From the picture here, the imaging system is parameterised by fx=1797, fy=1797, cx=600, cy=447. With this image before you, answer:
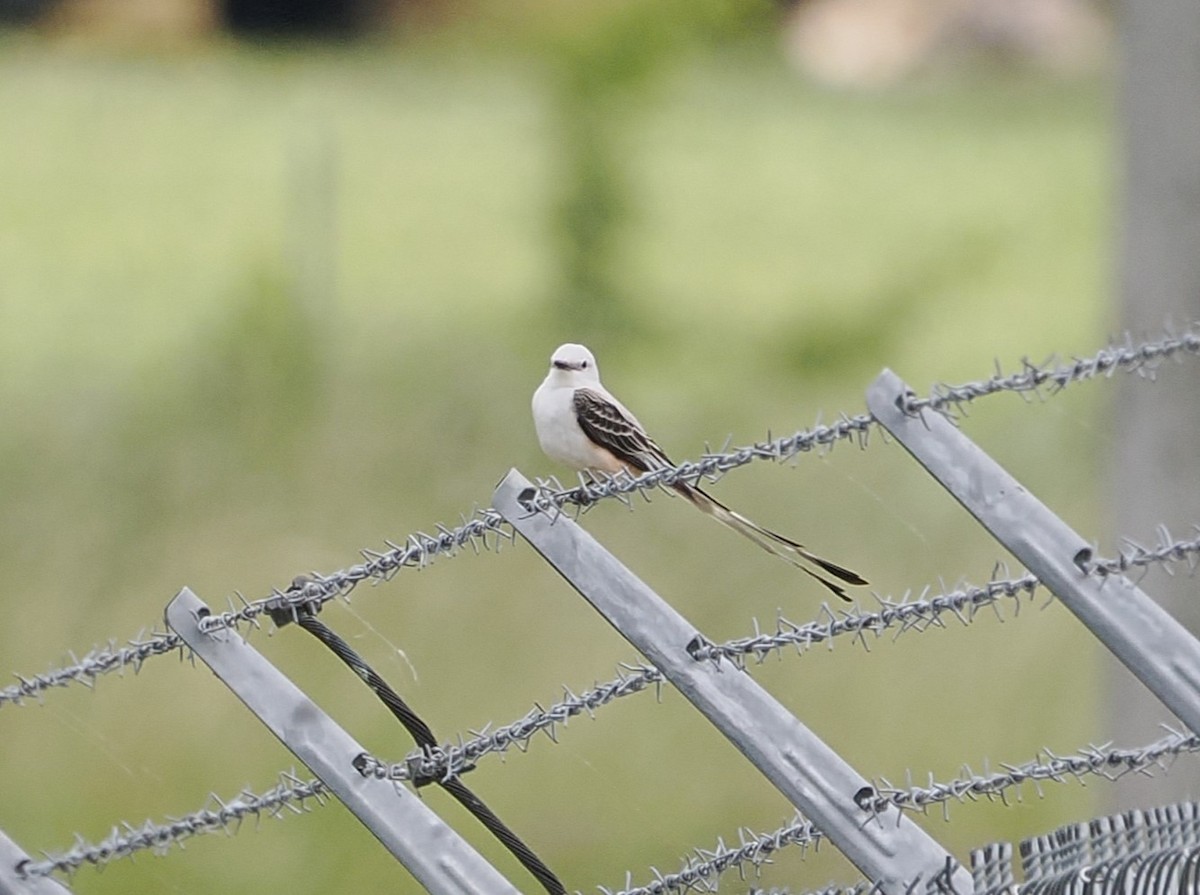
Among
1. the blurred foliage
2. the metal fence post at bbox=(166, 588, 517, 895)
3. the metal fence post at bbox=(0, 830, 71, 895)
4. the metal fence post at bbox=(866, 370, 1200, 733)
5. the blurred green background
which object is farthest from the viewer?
the blurred foliage

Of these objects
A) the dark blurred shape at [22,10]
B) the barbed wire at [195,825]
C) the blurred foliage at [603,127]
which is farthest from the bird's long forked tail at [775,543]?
the dark blurred shape at [22,10]

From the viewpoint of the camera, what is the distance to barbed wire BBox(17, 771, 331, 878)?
148 centimetres

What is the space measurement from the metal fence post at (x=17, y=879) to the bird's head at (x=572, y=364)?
117 centimetres

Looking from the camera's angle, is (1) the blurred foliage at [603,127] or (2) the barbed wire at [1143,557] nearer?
(2) the barbed wire at [1143,557]

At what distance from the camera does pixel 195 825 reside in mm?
1565

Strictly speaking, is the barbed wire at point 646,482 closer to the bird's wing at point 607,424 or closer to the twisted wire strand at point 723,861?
the twisted wire strand at point 723,861

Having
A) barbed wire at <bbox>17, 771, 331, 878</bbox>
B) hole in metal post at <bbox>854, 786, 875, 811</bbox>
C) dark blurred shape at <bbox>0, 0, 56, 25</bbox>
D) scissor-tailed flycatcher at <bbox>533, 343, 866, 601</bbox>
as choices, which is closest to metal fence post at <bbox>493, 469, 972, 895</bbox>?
hole in metal post at <bbox>854, 786, 875, 811</bbox>

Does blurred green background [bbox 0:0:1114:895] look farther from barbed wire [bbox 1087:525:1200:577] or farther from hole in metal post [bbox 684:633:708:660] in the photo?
barbed wire [bbox 1087:525:1200:577]

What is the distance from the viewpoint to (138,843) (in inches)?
61.5

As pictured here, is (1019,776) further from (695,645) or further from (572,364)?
(572,364)

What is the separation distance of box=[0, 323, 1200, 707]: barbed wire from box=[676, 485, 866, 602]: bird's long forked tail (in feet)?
0.61

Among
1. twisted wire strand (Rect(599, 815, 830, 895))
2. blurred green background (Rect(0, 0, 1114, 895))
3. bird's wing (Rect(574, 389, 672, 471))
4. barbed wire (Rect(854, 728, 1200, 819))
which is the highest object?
blurred green background (Rect(0, 0, 1114, 895))

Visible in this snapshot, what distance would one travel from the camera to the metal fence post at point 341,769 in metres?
1.38

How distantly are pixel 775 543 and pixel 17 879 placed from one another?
829 mm
